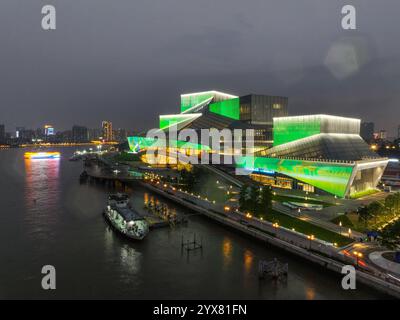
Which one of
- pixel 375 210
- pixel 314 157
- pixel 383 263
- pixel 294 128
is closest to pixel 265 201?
pixel 375 210

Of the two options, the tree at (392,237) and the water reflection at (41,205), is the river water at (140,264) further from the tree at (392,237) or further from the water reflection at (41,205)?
the tree at (392,237)

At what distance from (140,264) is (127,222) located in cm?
1036

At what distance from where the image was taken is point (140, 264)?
36281mm

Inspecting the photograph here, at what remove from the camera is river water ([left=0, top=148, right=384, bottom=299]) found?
98.1 feet

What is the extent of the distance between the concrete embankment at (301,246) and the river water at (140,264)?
0.81m

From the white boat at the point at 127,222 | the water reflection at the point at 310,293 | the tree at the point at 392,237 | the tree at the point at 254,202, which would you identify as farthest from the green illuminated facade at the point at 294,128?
the water reflection at the point at 310,293

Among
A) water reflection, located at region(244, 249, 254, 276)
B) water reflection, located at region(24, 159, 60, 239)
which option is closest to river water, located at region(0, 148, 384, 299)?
water reflection, located at region(244, 249, 254, 276)

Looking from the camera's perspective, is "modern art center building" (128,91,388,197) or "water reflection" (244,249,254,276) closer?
"water reflection" (244,249,254,276)

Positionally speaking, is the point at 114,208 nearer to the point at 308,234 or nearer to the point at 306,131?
the point at 308,234

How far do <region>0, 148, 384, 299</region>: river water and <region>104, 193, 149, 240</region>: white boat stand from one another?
111cm

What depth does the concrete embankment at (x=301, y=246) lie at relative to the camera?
28.6 metres

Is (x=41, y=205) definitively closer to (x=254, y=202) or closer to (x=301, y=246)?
(x=254, y=202)

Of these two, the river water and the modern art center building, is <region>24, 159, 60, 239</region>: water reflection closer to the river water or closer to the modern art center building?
the river water

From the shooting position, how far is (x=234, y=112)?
107 metres
